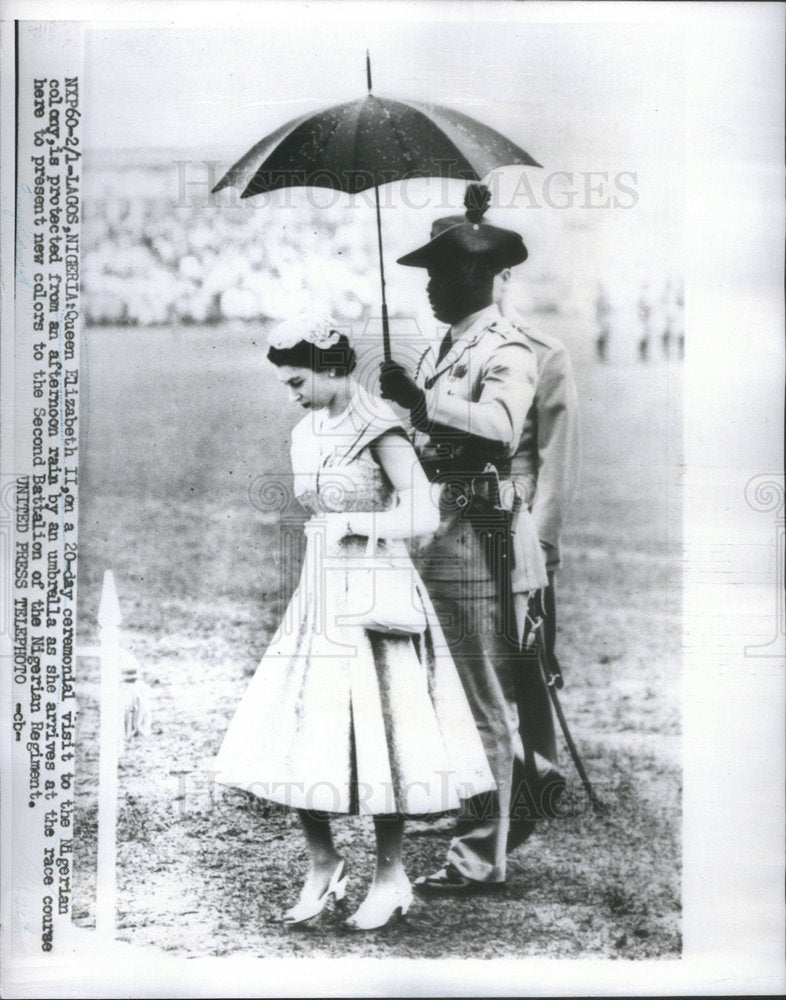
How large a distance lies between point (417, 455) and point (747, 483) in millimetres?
891

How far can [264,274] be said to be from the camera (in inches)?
83.7

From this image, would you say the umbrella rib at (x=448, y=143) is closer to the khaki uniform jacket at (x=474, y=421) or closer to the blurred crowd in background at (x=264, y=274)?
the blurred crowd in background at (x=264, y=274)

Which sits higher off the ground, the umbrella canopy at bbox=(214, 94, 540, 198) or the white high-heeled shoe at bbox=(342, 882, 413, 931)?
the umbrella canopy at bbox=(214, 94, 540, 198)

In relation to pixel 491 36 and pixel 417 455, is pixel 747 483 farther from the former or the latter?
pixel 491 36

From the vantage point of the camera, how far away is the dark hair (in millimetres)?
2117

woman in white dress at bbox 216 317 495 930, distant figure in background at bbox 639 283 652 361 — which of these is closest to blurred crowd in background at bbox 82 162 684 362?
distant figure in background at bbox 639 283 652 361

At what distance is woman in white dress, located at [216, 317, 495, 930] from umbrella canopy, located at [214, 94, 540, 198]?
15.5 inches

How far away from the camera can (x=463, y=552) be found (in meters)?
2.10

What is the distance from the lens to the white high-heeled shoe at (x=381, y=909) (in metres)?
2.09

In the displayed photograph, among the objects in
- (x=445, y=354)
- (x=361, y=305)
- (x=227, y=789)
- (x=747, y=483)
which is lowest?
(x=227, y=789)

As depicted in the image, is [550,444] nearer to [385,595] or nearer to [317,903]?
[385,595]

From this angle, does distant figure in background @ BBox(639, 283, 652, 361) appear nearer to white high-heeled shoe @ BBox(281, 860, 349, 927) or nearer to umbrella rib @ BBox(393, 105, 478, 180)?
umbrella rib @ BBox(393, 105, 478, 180)

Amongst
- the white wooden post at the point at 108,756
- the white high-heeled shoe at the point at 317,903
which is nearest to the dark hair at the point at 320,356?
the white wooden post at the point at 108,756

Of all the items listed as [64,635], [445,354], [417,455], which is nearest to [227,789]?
[64,635]
